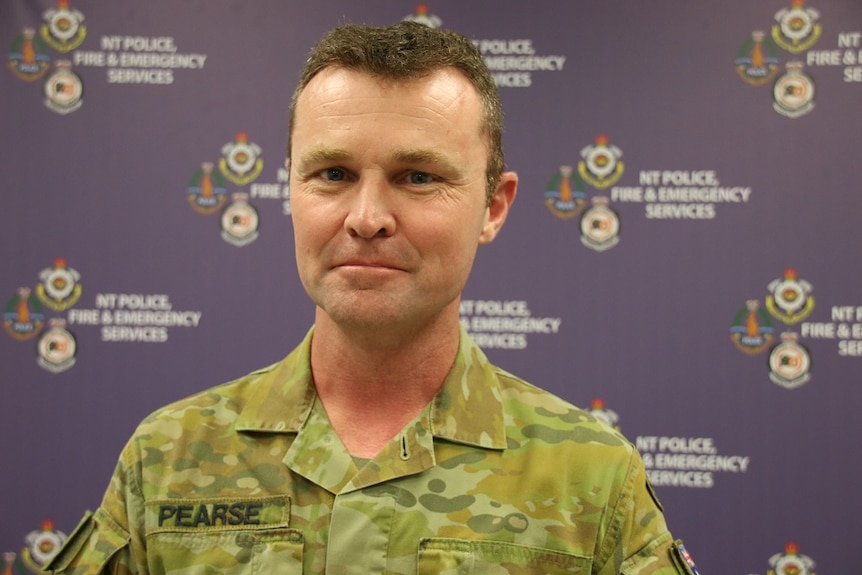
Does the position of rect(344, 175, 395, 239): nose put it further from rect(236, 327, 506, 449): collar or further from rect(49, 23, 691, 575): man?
rect(236, 327, 506, 449): collar

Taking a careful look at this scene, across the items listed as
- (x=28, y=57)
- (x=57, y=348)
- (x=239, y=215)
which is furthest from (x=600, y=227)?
(x=28, y=57)

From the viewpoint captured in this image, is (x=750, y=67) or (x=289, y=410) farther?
Answer: (x=750, y=67)

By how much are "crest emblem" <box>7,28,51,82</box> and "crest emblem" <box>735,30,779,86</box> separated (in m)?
1.93

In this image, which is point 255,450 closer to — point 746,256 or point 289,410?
point 289,410

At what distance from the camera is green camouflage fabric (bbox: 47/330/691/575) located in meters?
0.86

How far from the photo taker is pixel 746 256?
1930mm

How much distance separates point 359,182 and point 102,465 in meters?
1.58

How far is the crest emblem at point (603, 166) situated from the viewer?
196 cm

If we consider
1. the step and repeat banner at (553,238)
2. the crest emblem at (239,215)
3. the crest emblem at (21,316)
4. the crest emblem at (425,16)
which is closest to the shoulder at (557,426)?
the step and repeat banner at (553,238)

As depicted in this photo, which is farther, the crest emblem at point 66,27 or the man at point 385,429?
the crest emblem at point 66,27

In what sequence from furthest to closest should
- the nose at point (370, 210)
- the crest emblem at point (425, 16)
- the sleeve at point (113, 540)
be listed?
the crest emblem at point (425, 16) → the sleeve at point (113, 540) → the nose at point (370, 210)

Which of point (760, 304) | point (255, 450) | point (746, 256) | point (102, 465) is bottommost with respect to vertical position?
point (102, 465)

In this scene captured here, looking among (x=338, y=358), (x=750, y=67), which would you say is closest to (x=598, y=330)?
(x=750, y=67)

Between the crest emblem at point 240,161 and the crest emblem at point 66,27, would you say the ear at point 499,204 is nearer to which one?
the crest emblem at point 240,161
